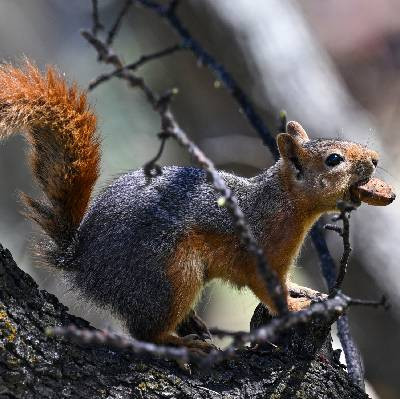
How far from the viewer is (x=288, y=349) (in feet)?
8.38

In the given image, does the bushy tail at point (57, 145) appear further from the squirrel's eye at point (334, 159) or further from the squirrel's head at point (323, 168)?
the squirrel's eye at point (334, 159)

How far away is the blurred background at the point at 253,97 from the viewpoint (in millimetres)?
5086

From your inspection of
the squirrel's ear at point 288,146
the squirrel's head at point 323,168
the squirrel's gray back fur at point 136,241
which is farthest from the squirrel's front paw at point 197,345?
the squirrel's ear at point 288,146

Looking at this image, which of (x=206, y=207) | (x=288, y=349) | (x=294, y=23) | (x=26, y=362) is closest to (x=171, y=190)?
(x=206, y=207)

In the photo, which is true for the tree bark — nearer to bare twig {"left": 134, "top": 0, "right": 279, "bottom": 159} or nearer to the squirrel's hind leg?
the squirrel's hind leg

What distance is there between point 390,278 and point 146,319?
105 inches

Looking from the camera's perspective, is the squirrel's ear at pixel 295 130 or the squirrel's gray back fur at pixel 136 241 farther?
the squirrel's ear at pixel 295 130

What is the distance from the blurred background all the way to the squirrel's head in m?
0.33

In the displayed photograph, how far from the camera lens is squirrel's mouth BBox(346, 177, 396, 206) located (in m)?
2.78

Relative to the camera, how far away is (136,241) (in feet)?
8.97

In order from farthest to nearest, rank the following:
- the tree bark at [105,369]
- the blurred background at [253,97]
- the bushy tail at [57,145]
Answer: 1. the blurred background at [253,97]
2. the bushy tail at [57,145]
3. the tree bark at [105,369]

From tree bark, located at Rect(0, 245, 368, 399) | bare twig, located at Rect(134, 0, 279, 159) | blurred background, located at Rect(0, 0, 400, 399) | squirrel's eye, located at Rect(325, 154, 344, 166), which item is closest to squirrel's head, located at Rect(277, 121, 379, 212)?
squirrel's eye, located at Rect(325, 154, 344, 166)

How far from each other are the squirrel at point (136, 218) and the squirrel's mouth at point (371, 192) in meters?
0.02

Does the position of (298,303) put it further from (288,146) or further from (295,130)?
(295,130)
